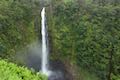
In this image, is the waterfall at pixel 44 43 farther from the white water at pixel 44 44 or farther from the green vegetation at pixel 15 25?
the green vegetation at pixel 15 25

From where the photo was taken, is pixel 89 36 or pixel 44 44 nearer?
pixel 89 36

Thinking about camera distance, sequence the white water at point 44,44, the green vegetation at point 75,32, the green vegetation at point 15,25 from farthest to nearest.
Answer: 1. the white water at point 44,44
2. the green vegetation at point 75,32
3. the green vegetation at point 15,25

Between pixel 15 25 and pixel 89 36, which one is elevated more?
pixel 15 25

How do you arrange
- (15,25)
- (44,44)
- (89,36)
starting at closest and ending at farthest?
(89,36)
(15,25)
(44,44)

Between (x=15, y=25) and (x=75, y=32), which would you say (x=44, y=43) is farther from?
(x=15, y=25)

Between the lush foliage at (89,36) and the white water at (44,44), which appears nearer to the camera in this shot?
the lush foliage at (89,36)

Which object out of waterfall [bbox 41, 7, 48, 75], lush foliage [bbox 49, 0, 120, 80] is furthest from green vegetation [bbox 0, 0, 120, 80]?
A: waterfall [bbox 41, 7, 48, 75]

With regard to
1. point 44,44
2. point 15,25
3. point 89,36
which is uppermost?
point 15,25

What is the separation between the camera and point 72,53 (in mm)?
41094

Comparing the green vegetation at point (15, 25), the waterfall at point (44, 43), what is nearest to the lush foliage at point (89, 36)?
the waterfall at point (44, 43)

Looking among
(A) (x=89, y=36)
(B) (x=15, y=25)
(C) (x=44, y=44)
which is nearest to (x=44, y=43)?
(C) (x=44, y=44)

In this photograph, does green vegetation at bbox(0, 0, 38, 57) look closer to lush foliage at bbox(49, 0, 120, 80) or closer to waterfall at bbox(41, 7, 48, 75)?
waterfall at bbox(41, 7, 48, 75)

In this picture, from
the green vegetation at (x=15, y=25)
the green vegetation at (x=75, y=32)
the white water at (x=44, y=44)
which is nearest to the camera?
the green vegetation at (x=15, y=25)

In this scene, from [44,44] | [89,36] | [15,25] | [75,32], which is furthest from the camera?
[44,44]
